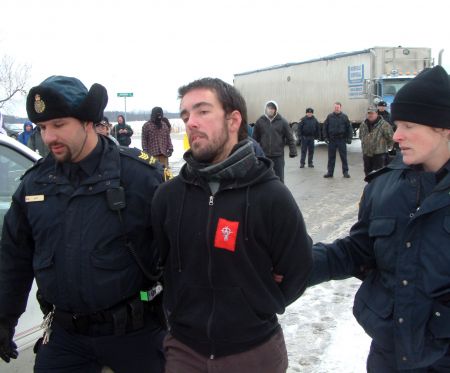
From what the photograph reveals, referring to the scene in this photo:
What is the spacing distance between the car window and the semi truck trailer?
41.5ft

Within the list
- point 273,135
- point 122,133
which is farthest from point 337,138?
point 122,133

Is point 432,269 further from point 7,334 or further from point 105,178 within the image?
point 7,334

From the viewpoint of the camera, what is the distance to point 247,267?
1961 millimetres

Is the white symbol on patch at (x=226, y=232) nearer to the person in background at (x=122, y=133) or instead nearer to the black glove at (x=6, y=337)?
the black glove at (x=6, y=337)

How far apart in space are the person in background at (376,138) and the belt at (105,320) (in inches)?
332

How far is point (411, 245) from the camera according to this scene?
196 cm

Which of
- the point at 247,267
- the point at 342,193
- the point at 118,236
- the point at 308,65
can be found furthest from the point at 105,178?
the point at 308,65

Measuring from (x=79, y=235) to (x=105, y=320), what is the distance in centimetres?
41

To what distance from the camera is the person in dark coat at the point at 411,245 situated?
1897 millimetres

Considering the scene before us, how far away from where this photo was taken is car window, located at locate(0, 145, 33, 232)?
319cm

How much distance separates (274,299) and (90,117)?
1215mm

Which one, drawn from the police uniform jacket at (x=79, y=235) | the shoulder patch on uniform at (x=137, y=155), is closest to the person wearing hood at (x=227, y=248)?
the police uniform jacket at (x=79, y=235)

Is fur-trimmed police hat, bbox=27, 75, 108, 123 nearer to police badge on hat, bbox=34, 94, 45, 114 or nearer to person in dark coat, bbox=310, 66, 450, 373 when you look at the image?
police badge on hat, bbox=34, 94, 45, 114

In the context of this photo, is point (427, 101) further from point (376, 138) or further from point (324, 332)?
point (376, 138)
